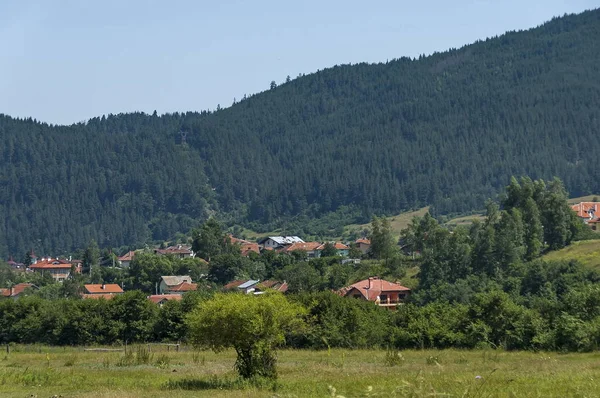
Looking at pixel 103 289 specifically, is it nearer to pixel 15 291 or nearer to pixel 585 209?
pixel 15 291

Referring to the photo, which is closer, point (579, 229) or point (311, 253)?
point (579, 229)

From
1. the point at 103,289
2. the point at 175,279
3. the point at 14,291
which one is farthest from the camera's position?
the point at 14,291

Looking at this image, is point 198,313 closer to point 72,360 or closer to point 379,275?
point 72,360

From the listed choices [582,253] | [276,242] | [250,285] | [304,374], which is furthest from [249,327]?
[276,242]

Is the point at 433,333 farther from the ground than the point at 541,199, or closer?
closer

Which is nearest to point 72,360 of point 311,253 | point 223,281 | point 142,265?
point 223,281

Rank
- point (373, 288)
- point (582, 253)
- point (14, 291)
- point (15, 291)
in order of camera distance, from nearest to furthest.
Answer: point (373, 288) < point (582, 253) < point (14, 291) < point (15, 291)

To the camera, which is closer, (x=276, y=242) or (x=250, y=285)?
(x=250, y=285)

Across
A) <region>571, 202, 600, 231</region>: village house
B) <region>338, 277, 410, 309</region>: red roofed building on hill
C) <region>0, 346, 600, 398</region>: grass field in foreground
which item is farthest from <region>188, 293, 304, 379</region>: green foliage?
<region>571, 202, 600, 231</region>: village house

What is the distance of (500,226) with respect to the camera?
90.9 m

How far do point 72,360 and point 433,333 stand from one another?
17712 millimetres

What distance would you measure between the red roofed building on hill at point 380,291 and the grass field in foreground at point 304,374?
124 ft

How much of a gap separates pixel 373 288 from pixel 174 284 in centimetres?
3345

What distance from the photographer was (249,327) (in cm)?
3189
